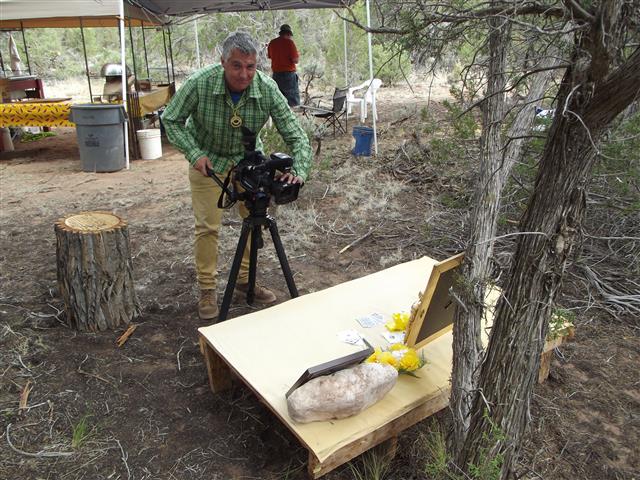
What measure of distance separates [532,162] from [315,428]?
114 inches

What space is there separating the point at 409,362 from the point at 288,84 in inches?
279

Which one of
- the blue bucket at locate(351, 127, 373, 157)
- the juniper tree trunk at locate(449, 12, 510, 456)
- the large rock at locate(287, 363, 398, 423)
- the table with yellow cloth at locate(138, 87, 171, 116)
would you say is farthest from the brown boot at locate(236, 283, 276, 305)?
the table with yellow cloth at locate(138, 87, 171, 116)

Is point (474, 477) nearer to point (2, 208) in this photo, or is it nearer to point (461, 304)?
point (461, 304)

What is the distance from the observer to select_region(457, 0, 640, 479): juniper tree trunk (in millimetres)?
1249

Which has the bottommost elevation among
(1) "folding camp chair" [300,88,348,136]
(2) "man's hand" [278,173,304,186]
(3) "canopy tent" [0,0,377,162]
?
(2) "man's hand" [278,173,304,186]

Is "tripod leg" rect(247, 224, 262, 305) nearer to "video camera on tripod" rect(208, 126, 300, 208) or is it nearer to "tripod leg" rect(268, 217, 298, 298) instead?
"tripod leg" rect(268, 217, 298, 298)

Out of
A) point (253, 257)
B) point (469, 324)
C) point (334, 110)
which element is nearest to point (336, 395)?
point (469, 324)

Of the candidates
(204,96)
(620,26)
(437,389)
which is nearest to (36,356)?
(204,96)

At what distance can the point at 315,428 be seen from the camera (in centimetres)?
193

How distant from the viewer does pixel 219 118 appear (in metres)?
2.87

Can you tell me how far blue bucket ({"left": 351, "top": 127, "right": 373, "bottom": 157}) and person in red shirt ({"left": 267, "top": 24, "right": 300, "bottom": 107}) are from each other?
A: 183cm

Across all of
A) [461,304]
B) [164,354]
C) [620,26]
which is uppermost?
[620,26]

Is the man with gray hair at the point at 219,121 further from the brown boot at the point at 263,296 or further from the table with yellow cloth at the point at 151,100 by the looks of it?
the table with yellow cloth at the point at 151,100

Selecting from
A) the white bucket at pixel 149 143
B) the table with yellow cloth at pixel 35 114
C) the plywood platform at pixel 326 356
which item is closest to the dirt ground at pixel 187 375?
the plywood platform at pixel 326 356
